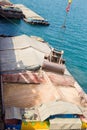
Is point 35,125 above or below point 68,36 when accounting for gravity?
above

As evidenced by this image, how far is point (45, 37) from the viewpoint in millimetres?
98188

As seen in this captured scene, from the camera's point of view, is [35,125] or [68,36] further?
[68,36]

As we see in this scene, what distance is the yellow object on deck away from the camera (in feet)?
120

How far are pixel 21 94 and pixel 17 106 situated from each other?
3.17 metres

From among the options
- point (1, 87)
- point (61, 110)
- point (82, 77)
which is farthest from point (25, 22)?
point (61, 110)

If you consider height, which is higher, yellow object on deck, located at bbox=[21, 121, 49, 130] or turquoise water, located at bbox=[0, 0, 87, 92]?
yellow object on deck, located at bbox=[21, 121, 49, 130]

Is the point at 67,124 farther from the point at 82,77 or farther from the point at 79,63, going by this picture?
the point at 79,63

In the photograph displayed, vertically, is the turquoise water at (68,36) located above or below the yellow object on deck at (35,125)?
below

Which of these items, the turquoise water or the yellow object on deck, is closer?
the yellow object on deck

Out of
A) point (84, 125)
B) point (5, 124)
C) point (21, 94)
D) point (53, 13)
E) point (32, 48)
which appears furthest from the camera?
point (53, 13)

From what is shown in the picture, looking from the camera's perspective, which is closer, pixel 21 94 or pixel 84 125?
pixel 84 125

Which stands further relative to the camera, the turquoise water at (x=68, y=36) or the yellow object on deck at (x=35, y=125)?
the turquoise water at (x=68, y=36)

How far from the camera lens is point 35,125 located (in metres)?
36.9

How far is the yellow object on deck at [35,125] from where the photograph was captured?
36.5 metres
